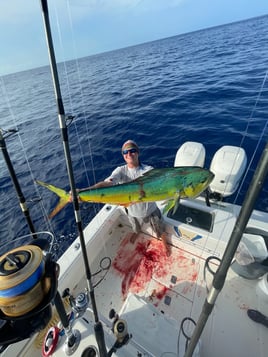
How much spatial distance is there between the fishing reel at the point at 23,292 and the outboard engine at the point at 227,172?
3.11m

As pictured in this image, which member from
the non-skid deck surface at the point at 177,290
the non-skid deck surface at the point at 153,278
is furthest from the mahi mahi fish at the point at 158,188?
the non-skid deck surface at the point at 153,278

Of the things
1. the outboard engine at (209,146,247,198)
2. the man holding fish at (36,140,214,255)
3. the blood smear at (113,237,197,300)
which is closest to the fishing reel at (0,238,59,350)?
the man holding fish at (36,140,214,255)

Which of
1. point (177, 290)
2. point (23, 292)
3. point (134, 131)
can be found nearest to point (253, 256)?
point (177, 290)

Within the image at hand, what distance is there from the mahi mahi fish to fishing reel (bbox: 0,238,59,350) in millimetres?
642

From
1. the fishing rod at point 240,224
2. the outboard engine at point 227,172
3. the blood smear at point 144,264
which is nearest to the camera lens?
the fishing rod at point 240,224

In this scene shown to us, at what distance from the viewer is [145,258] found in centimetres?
321

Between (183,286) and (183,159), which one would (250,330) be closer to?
(183,286)

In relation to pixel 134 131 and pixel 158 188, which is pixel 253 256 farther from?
pixel 134 131

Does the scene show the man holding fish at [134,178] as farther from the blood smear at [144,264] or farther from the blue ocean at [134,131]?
the blue ocean at [134,131]

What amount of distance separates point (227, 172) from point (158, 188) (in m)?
2.25

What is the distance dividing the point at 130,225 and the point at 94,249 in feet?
2.73

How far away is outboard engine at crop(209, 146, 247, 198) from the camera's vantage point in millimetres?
3488

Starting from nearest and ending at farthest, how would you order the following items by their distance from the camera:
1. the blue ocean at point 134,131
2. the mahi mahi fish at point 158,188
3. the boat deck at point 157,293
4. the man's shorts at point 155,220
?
1. the mahi mahi fish at point 158,188
2. the boat deck at point 157,293
3. the man's shorts at point 155,220
4. the blue ocean at point 134,131

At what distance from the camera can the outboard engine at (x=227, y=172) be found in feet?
11.4
